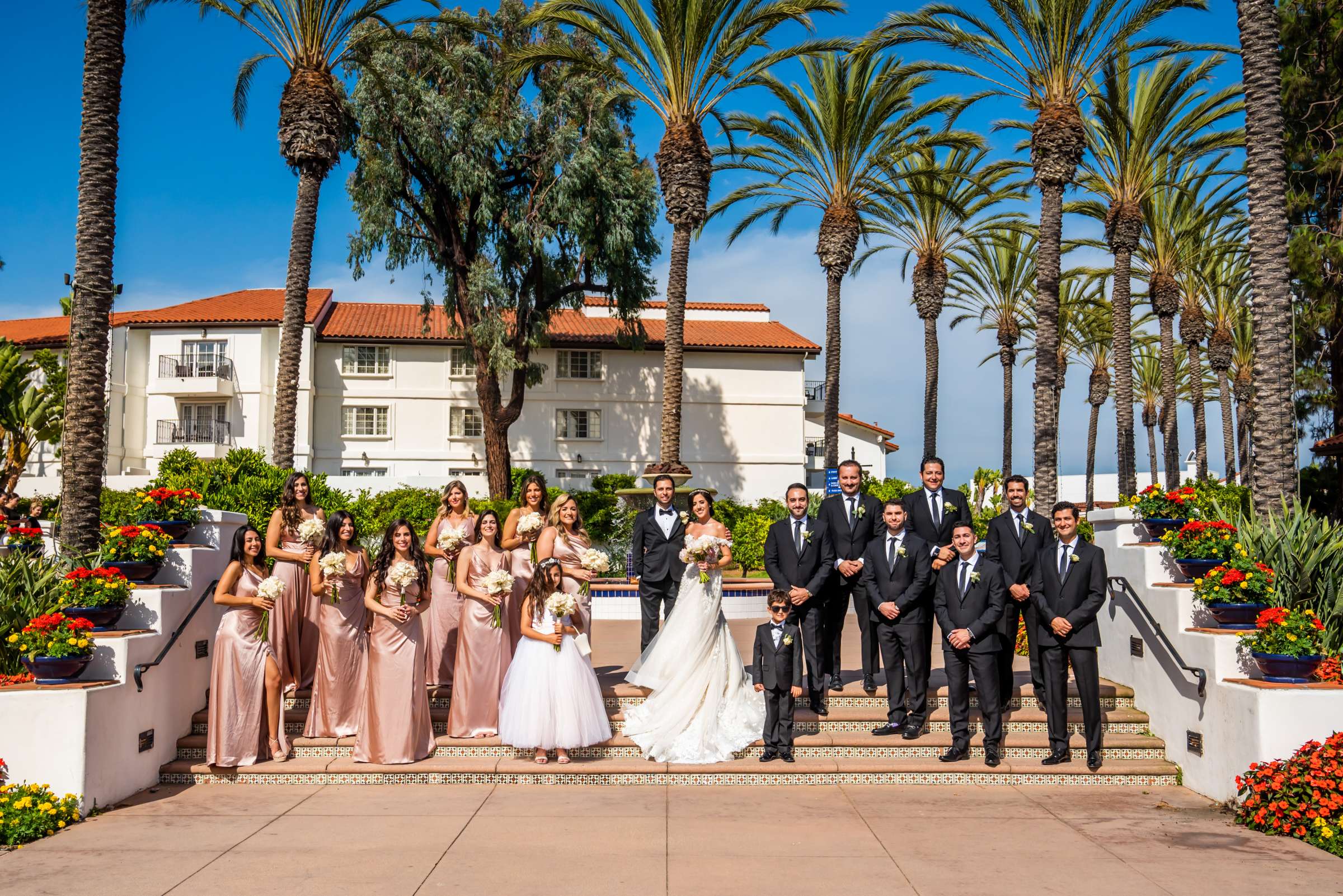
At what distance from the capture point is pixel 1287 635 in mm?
7668

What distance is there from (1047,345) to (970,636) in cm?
1242

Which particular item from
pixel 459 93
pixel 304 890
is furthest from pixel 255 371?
pixel 304 890

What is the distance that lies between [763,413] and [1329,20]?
26.4 m

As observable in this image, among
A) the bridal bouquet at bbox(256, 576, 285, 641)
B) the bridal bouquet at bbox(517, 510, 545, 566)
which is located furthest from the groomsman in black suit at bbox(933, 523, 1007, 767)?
the bridal bouquet at bbox(256, 576, 285, 641)

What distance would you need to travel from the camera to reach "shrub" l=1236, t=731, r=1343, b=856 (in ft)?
22.5

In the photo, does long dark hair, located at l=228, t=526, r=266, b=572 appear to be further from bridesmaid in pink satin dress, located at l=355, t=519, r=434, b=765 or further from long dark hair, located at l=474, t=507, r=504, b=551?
long dark hair, located at l=474, t=507, r=504, b=551

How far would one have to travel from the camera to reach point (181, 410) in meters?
44.6

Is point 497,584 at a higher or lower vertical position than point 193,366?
lower

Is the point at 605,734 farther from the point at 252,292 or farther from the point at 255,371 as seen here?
the point at 252,292

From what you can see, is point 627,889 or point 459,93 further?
point 459,93

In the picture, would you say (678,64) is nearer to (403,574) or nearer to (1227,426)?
(403,574)

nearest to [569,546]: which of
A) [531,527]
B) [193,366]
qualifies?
[531,527]

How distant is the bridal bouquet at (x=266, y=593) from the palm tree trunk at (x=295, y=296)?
12.3m

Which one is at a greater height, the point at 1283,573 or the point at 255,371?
the point at 255,371
